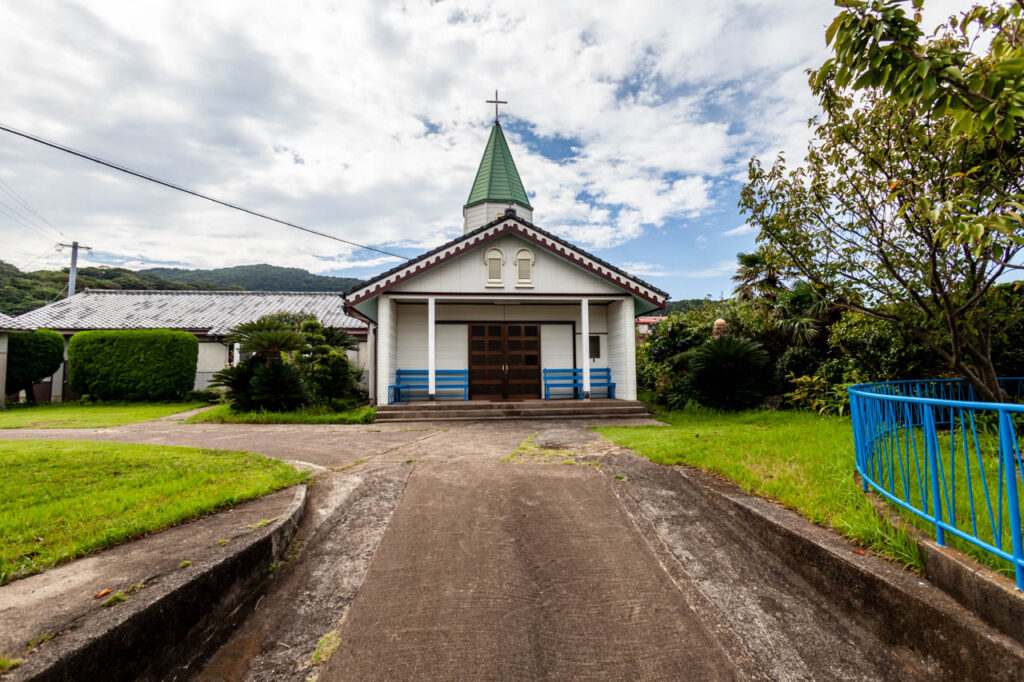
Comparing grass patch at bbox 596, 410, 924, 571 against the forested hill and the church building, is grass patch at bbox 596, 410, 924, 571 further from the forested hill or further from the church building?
the forested hill

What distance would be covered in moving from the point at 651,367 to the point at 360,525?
1142 centimetres

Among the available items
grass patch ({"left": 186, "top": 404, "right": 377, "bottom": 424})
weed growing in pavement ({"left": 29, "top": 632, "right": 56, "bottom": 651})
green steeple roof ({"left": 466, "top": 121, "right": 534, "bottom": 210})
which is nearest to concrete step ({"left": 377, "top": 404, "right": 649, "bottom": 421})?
grass patch ({"left": 186, "top": 404, "right": 377, "bottom": 424})

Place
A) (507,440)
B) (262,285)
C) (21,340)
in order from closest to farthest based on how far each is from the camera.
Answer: (507,440), (21,340), (262,285)

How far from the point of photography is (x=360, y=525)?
4.16 metres

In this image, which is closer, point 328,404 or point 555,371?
point 328,404

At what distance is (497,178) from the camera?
19547mm

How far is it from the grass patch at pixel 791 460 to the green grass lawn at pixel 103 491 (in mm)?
5039

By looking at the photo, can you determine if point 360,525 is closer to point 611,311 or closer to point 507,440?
point 507,440

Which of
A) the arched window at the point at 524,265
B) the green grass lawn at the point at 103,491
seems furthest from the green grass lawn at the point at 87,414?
the arched window at the point at 524,265

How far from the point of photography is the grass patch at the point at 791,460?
3.17 meters

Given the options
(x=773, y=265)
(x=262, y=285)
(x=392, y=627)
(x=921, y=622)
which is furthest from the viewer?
(x=262, y=285)

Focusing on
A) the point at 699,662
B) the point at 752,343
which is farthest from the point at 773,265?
the point at 699,662

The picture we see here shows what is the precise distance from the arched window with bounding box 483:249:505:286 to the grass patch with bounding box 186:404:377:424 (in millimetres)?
5134

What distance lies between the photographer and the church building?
13.1 m
